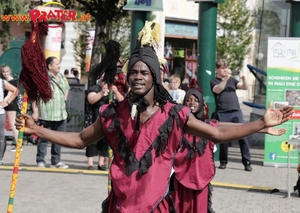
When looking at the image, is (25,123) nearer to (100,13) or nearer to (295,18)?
(295,18)

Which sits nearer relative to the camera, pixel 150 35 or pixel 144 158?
pixel 144 158

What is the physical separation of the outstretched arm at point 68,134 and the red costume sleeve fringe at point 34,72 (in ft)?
1.69

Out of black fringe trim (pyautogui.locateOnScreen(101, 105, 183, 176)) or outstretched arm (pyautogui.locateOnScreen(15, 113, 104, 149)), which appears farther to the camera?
outstretched arm (pyautogui.locateOnScreen(15, 113, 104, 149))

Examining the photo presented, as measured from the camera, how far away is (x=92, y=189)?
10172mm

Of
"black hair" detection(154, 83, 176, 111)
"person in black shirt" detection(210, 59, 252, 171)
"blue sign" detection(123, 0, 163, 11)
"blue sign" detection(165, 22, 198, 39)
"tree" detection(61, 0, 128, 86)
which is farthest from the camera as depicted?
"blue sign" detection(165, 22, 198, 39)

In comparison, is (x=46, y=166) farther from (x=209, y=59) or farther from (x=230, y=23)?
(x=230, y=23)

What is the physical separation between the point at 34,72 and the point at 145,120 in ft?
3.68

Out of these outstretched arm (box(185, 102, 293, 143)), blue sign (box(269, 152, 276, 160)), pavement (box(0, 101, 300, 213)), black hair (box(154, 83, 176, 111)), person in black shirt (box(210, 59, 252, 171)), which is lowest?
pavement (box(0, 101, 300, 213))

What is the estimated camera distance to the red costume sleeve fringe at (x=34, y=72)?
5516 mm

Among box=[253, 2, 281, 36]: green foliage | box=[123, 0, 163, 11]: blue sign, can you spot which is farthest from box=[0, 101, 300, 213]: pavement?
box=[253, 2, 281, 36]: green foliage

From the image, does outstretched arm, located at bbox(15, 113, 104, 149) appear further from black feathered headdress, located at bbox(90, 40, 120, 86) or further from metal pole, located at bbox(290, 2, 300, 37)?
metal pole, located at bbox(290, 2, 300, 37)

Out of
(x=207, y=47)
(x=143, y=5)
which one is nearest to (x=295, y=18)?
(x=207, y=47)

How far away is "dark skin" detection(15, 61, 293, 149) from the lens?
4723mm

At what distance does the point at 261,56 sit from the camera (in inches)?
653
